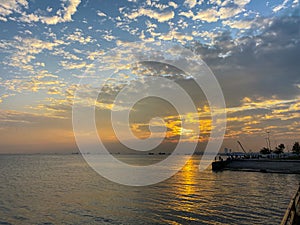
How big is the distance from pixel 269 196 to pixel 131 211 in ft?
78.7

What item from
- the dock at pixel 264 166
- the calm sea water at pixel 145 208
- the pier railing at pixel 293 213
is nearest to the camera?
the pier railing at pixel 293 213

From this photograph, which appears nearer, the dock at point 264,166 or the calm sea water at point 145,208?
the calm sea water at point 145,208

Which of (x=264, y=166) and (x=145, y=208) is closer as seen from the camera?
(x=145, y=208)

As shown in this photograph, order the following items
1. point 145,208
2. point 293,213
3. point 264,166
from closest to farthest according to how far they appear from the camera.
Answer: point 293,213, point 145,208, point 264,166

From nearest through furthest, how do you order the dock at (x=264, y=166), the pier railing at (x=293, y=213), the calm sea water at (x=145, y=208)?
the pier railing at (x=293, y=213) < the calm sea water at (x=145, y=208) < the dock at (x=264, y=166)

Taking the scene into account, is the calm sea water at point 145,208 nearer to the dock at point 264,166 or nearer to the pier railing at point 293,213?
the pier railing at point 293,213

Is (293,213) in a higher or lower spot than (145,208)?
higher

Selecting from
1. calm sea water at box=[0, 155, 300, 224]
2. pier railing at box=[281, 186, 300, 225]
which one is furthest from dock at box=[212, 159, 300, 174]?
pier railing at box=[281, 186, 300, 225]

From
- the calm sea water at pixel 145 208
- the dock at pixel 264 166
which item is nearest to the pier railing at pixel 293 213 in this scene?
the calm sea water at pixel 145 208

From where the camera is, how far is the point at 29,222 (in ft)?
94.2

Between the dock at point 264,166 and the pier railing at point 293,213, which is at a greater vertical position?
the pier railing at point 293,213

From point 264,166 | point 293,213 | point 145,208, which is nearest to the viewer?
point 293,213

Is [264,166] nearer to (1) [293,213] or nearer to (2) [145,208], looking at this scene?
(2) [145,208]

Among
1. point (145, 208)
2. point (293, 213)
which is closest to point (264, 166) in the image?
point (145, 208)
